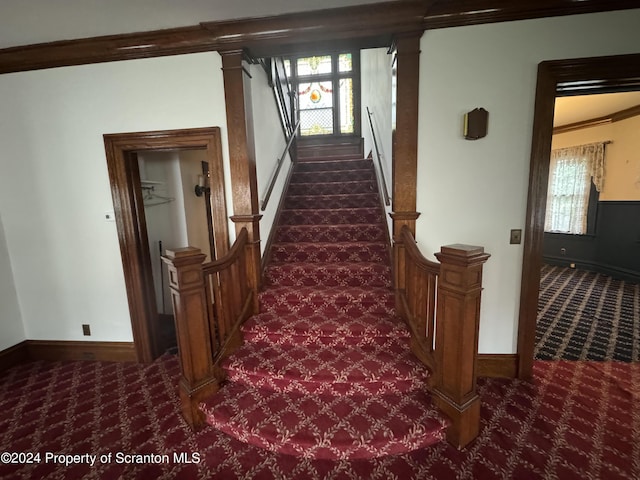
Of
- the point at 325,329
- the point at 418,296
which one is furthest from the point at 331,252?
the point at 418,296

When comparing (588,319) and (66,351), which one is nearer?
(66,351)

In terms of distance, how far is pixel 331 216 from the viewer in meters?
3.37

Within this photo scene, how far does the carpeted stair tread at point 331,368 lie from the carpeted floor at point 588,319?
161cm

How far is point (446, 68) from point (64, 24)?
2.81 meters

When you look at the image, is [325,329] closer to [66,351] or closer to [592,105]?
[66,351]

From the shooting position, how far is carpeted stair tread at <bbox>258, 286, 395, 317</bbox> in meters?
2.36

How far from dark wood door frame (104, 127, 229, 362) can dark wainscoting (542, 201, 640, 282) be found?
4.92 m

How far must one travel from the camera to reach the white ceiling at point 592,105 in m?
3.94

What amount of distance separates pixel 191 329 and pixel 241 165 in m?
1.31

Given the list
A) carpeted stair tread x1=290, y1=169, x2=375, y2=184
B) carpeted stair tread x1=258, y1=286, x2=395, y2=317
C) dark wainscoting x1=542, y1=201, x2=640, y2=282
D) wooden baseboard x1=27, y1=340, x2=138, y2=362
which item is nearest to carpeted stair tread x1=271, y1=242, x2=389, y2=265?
carpeted stair tread x1=258, y1=286, x2=395, y2=317

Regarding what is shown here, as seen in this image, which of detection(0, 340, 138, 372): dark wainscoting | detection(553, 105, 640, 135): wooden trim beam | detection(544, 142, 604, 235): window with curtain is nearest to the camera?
detection(0, 340, 138, 372): dark wainscoting

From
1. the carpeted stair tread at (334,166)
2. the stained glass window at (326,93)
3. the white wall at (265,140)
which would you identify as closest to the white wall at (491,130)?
the white wall at (265,140)

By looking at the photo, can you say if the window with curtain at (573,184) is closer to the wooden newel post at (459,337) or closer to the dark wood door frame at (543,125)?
the dark wood door frame at (543,125)

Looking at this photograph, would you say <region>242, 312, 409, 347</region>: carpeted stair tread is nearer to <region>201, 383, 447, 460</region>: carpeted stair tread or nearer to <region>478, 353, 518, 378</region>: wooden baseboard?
<region>201, 383, 447, 460</region>: carpeted stair tread
